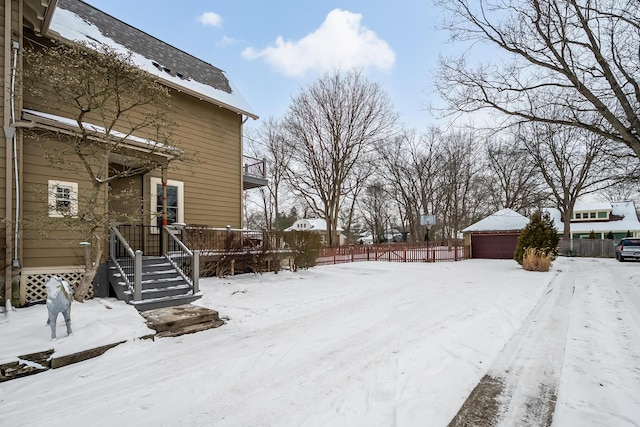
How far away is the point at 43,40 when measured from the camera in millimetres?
7723

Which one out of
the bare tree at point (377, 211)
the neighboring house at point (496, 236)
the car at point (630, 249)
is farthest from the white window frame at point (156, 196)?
the bare tree at point (377, 211)

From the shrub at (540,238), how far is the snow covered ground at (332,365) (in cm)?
812

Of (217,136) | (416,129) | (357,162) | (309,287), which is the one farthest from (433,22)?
(416,129)

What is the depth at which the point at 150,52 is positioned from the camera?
1088cm

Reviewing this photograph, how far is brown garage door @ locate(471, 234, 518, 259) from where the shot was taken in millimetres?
22125

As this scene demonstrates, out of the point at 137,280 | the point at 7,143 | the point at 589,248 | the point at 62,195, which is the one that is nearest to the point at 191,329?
the point at 137,280

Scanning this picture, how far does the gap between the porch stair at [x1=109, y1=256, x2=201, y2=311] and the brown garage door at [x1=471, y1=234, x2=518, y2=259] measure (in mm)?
21207

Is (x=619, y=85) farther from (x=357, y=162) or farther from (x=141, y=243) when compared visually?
(x=357, y=162)

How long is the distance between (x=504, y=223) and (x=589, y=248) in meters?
8.74

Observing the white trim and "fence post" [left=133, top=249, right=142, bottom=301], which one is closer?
"fence post" [left=133, top=249, right=142, bottom=301]

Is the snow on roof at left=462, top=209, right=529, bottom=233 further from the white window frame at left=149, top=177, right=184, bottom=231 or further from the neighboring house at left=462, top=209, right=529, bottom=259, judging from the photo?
the white window frame at left=149, top=177, right=184, bottom=231

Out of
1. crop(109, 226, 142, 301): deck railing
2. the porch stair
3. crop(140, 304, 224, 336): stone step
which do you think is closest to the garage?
the porch stair

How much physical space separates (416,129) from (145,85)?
1102 inches

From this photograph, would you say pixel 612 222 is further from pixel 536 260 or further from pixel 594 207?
pixel 536 260
